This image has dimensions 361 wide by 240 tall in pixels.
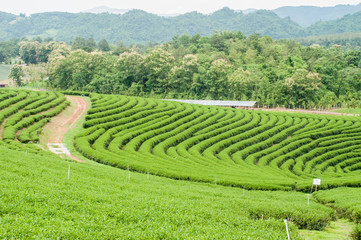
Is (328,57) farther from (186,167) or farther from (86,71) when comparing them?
(186,167)

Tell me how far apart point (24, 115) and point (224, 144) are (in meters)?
23.9

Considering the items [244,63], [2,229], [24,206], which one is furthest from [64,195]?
[244,63]

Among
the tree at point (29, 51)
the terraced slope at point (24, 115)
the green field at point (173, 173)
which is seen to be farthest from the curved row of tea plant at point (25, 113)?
the tree at point (29, 51)

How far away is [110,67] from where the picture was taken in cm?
10281

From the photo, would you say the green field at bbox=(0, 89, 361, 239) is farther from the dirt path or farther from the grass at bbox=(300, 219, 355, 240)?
the dirt path

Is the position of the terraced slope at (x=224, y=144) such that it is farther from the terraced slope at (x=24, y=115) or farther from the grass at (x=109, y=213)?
the grass at (x=109, y=213)

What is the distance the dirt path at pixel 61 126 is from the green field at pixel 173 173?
1.20m

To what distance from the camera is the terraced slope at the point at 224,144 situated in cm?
3200

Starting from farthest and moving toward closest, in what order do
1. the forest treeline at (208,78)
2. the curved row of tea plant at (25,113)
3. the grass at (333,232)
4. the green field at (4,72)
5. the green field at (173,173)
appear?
the green field at (4,72) → the forest treeline at (208,78) → the curved row of tea plant at (25,113) → the grass at (333,232) → the green field at (173,173)

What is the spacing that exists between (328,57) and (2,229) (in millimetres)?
115661

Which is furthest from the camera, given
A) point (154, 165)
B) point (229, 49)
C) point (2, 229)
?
point (229, 49)

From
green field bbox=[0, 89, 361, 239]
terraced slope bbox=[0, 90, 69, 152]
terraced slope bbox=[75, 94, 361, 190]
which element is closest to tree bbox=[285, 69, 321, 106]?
terraced slope bbox=[75, 94, 361, 190]

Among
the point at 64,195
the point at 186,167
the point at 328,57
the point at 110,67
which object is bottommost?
the point at 186,167

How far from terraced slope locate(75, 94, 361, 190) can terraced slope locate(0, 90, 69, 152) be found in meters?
4.75
